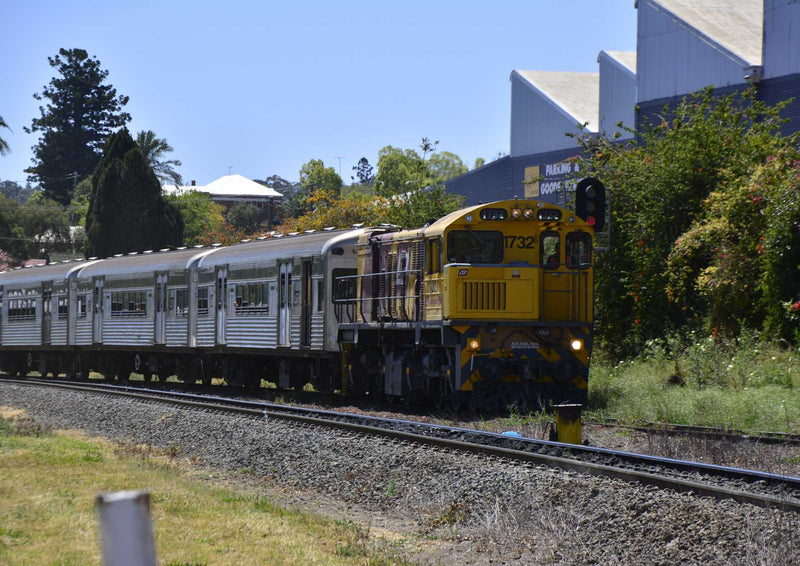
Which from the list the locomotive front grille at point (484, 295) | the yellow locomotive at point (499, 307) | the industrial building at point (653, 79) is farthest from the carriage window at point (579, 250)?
the industrial building at point (653, 79)

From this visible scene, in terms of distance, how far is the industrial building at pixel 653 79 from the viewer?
44000 millimetres

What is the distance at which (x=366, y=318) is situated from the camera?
20.0 metres

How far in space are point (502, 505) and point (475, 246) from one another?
807 cm

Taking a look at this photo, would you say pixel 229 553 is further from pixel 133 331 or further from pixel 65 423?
pixel 133 331

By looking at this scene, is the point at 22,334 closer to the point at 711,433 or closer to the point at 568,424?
the point at 568,424

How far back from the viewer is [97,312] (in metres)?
31.6

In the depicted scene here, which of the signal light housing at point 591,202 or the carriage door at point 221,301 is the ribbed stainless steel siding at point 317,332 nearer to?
the carriage door at point 221,301

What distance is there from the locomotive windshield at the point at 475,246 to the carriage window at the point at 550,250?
2.50 ft

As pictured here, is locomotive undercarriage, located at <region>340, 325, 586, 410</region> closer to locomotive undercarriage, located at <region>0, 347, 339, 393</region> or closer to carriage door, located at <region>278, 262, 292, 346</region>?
locomotive undercarriage, located at <region>0, 347, 339, 393</region>

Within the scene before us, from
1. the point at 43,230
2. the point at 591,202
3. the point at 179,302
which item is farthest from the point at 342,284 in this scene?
the point at 43,230

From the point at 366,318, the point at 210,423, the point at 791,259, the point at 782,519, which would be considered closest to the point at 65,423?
the point at 210,423

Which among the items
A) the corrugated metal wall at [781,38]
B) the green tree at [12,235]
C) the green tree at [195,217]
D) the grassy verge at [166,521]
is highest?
the corrugated metal wall at [781,38]

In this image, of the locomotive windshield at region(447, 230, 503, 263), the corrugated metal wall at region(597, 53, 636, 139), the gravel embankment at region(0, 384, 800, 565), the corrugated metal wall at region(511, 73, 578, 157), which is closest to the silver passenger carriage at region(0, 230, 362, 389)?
the locomotive windshield at region(447, 230, 503, 263)

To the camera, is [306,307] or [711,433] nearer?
[711,433]
